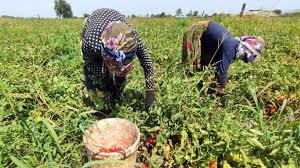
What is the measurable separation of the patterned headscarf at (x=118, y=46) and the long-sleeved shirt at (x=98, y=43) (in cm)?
15

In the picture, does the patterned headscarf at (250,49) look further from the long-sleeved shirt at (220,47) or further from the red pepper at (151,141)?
the red pepper at (151,141)

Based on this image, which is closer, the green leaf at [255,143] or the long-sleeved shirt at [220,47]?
the green leaf at [255,143]

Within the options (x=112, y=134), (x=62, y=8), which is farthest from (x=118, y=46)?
(x=62, y=8)

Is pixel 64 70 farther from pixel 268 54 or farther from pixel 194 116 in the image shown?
pixel 268 54

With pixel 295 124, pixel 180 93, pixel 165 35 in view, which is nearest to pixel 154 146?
pixel 180 93

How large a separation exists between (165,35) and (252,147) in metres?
5.26

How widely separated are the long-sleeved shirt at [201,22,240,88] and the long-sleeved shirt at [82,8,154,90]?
1.90ft

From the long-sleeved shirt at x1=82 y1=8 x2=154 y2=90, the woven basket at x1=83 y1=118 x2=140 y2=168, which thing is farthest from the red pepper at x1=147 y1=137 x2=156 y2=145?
the long-sleeved shirt at x1=82 y1=8 x2=154 y2=90

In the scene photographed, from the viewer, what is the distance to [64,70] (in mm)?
3977

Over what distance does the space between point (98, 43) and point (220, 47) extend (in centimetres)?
116

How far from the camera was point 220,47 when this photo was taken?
9.72 feet

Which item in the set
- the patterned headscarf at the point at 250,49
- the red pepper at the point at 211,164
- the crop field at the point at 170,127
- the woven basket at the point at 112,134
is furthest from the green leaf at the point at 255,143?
the patterned headscarf at the point at 250,49

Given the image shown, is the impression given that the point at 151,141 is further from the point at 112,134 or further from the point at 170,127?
the point at 112,134

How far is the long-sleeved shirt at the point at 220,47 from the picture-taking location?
284 centimetres
